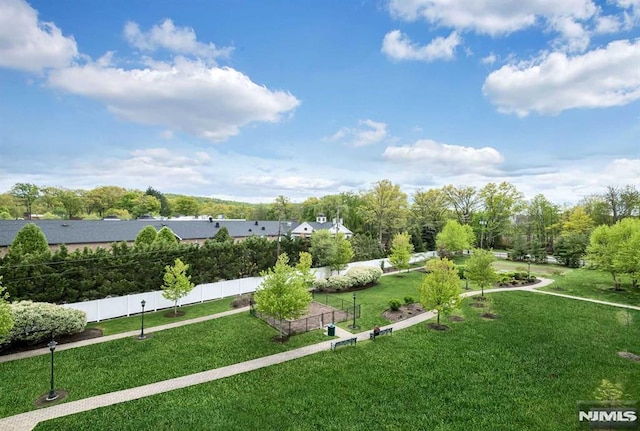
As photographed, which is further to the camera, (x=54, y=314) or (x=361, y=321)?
(x=361, y=321)

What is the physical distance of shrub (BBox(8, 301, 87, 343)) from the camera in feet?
52.9

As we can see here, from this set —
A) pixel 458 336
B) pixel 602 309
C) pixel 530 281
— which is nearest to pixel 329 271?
pixel 458 336

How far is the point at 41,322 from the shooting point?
16.6m

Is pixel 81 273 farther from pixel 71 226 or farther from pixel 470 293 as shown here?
pixel 470 293

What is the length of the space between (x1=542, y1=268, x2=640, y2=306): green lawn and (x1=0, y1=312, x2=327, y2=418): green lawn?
23.3 meters

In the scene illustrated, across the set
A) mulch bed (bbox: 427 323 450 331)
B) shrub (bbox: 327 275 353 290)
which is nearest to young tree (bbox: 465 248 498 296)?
mulch bed (bbox: 427 323 450 331)

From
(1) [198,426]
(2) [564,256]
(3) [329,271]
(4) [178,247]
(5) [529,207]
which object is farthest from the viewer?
(5) [529,207]

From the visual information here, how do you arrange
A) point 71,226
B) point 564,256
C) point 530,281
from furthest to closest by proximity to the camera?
point 564,256 < point 71,226 < point 530,281

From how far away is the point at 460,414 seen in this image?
35.5 feet

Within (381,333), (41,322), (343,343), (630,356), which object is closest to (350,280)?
(381,333)

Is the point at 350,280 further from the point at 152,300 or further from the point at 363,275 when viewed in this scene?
the point at 152,300

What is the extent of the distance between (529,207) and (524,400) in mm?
50731

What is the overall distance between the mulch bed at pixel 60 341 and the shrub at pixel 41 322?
11.2 inches

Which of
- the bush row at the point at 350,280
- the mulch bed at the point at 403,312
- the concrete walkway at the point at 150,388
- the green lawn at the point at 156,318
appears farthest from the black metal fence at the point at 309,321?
the bush row at the point at 350,280
